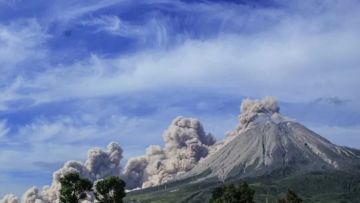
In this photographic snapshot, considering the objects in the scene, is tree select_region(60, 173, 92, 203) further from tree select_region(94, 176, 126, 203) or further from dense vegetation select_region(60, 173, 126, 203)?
tree select_region(94, 176, 126, 203)

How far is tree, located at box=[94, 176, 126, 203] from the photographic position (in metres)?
107

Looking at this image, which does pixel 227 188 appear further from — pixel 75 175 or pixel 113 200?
pixel 75 175

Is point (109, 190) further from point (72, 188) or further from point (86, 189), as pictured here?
point (72, 188)

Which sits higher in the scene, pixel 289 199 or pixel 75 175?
pixel 75 175

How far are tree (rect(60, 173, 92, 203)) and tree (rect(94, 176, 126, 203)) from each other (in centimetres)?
209

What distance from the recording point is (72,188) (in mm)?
105875

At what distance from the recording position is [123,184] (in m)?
109

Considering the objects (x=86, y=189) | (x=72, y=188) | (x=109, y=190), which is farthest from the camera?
(x=109, y=190)

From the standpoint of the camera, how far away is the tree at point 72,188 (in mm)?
104938

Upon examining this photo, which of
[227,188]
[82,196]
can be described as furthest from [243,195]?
[82,196]

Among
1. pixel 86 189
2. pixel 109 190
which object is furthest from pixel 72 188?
pixel 109 190

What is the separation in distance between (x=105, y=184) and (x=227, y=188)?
23631 mm

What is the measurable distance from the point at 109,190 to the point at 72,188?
22.6ft

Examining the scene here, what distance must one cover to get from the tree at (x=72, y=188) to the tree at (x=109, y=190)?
6.86 feet
